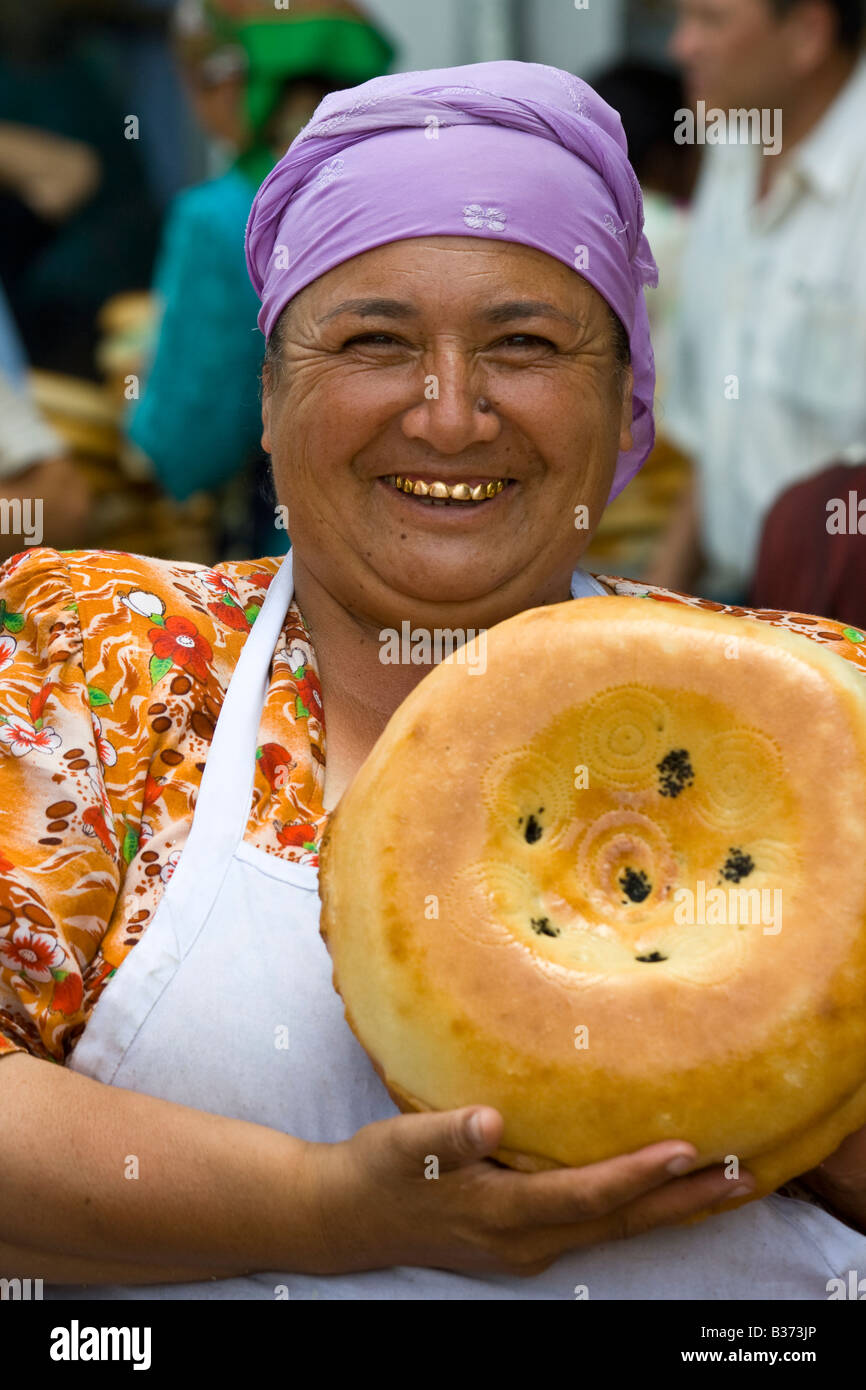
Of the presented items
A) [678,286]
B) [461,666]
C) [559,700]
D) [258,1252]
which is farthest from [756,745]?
Result: [678,286]

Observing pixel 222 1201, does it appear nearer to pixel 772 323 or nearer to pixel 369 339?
pixel 369 339

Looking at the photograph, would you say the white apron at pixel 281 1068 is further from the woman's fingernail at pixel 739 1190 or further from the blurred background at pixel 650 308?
the blurred background at pixel 650 308

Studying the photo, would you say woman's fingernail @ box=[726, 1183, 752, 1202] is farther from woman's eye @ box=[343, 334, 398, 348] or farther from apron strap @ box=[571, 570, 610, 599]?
woman's eye @ box=[343, 334, 398, 348]

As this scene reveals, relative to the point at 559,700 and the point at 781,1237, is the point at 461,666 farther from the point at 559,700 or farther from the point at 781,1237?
the point at 781,1237

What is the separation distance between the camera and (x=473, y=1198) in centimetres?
167

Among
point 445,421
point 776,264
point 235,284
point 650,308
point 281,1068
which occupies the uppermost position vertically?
point 650,308

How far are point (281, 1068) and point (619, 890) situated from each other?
48 centimetres

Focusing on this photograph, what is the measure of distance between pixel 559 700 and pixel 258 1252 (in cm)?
69

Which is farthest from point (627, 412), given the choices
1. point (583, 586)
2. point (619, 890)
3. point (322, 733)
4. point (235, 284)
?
point (235, 284)

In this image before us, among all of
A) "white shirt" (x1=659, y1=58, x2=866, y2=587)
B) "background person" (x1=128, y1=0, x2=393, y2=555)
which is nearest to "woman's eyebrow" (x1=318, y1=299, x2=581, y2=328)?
"background person" (x1=128, y1=0, x2=393, y2=555)

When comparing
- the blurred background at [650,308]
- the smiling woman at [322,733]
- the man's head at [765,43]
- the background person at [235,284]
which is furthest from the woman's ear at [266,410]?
the man's head at [765,43]

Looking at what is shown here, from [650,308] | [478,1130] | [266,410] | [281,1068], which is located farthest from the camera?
[650,308]

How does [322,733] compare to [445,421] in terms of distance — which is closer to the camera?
[445,421]

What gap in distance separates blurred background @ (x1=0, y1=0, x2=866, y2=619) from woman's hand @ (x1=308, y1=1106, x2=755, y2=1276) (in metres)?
1.83
